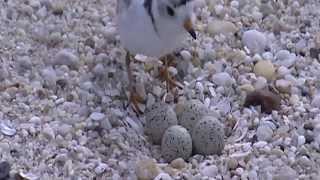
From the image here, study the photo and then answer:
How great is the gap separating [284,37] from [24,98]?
137 centimetres

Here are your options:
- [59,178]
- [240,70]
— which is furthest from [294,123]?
[59,178]

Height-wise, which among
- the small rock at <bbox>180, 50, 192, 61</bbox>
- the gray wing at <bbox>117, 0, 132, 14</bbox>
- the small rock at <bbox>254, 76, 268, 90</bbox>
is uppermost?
the gray wing at <bbox>117, 0, 132, 14</bbox>

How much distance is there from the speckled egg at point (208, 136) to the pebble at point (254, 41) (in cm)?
84

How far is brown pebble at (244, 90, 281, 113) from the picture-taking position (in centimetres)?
375

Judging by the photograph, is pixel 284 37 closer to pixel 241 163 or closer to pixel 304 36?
pixel 304 36

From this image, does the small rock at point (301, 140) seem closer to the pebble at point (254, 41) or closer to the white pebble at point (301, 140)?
the white pebble at point (301, 140)

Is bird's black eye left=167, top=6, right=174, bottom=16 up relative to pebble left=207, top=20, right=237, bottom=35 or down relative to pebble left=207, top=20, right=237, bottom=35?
up

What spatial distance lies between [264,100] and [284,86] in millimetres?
164

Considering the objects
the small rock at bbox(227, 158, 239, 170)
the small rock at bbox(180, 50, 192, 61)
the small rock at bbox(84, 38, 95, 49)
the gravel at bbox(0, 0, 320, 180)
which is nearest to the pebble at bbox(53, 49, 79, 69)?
the gravel at bbox(0, 0, 320, 180)

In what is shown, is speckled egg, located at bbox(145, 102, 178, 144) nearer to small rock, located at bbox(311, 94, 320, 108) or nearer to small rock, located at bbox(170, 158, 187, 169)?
small rock, located at bbox(170, 158, 187, 169)

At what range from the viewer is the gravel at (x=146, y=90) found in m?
3.41

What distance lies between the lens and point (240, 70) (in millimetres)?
4012

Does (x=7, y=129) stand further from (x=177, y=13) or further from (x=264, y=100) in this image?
(x=264, y=100)

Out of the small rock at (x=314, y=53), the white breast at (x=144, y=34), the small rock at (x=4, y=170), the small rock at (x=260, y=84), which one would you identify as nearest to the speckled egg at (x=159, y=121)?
the white breast at (x=144, y=34)
